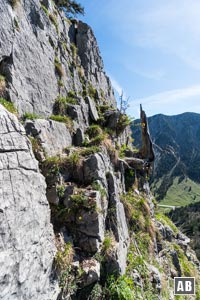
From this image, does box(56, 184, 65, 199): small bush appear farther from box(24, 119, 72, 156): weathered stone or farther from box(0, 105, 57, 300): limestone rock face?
box(24, 119, 72, 156): weathered stone

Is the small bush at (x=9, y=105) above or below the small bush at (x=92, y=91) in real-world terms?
below

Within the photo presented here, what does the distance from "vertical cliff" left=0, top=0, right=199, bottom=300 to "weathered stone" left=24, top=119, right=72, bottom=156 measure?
0.06m

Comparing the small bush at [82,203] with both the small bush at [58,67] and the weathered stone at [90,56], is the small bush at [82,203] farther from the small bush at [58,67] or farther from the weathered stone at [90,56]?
the weathered stone at [90,56]

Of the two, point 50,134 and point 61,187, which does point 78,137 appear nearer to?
point 50,134

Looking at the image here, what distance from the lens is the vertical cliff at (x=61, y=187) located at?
26.5ft

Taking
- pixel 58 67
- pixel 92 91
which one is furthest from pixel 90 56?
pixel 58 67

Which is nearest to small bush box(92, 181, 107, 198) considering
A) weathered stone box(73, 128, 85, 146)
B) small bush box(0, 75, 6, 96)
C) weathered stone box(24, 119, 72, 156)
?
weathered stone box(24, 119, 72, 156)

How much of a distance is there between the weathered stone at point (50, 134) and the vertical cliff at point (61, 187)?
0.20 feet

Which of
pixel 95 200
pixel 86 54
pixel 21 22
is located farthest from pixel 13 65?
pixel 86 54

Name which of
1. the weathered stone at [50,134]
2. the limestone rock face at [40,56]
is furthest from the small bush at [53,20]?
the weathered stone at [50,134]

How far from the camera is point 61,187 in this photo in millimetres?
11188

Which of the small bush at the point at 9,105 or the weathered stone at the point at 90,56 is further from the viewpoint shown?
the weathered stone at the point at 90,56

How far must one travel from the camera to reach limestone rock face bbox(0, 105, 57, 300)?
7.11m

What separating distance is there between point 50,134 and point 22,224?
21.1ft
